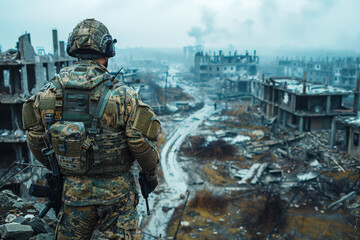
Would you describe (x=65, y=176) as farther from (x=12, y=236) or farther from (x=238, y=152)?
(x=238, y=152)

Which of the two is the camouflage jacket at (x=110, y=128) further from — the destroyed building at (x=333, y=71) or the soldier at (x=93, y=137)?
the destroyed building at (x=333, y=71)

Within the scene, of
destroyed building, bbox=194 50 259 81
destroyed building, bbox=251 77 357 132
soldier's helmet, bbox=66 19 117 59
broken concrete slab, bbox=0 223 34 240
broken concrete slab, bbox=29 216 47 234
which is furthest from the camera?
destroyed building, bbox=194 50 259 81

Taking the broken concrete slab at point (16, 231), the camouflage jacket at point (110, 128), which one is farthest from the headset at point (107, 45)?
the broken concrete slab at point (16, 231)

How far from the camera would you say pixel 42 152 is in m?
3.70

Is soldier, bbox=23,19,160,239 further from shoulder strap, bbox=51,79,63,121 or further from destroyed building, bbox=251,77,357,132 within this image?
destroyed building, bbox=251,77,357,132

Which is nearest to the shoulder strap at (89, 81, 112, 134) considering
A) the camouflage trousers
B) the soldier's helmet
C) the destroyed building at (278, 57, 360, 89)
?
the soldier's helmet

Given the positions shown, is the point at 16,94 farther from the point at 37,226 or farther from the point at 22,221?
the point at 37,226

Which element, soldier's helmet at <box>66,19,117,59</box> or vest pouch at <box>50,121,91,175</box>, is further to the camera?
soldier's helmet at <box>66,19,117,59</box>

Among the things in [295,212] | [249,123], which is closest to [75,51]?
[295,212]

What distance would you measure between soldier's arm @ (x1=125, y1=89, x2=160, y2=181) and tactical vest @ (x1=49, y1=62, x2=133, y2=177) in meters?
0.17

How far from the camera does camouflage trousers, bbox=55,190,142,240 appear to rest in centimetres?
349

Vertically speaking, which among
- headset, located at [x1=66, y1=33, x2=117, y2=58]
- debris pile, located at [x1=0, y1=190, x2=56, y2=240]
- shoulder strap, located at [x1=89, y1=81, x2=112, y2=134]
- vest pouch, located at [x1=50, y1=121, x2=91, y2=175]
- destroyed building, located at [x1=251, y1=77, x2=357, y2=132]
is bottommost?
destroyed building, located at [x1=251, y1=77, x2=357, y2=132]

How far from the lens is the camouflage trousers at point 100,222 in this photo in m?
3.49

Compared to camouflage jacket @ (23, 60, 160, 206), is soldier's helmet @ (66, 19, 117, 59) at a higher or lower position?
higher
